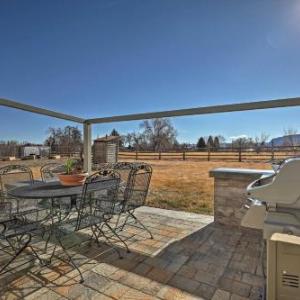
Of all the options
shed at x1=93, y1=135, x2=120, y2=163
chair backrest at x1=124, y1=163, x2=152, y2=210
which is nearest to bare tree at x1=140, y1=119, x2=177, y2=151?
shed at x1=93, y1=135, x2=120, y2=163

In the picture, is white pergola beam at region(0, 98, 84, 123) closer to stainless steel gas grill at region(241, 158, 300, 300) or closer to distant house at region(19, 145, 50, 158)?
stainless steel gas grill at region(241, 158, 300, 300)

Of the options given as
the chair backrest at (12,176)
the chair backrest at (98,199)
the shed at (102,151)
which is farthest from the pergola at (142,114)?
the shed at (102,151)

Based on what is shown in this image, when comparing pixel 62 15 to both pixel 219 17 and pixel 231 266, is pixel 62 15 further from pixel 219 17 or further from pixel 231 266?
pixel 231 266

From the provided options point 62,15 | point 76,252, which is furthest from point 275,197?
point 62,15

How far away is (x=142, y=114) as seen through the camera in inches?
128

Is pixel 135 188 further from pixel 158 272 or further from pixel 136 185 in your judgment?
pixel 158 272

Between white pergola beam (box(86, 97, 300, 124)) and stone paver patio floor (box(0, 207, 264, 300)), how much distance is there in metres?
1.42

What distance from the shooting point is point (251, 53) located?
3771 millimetres

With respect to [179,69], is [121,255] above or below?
below

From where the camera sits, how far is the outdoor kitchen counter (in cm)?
282

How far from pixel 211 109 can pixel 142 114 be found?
3.11ft

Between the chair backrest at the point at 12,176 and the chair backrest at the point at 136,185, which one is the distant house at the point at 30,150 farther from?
the chair backrest at the point at 136,185

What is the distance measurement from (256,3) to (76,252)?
3.59m

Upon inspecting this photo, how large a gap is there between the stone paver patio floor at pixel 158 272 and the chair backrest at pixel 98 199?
1.11ft
